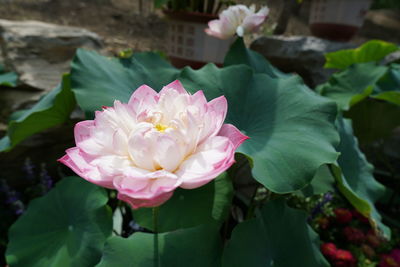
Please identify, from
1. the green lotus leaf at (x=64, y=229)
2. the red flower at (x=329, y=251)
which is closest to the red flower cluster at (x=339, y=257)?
the red flower at (x=329, y=251)

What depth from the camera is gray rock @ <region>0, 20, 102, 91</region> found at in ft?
A: 5.16

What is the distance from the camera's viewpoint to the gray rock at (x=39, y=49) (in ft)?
5.16

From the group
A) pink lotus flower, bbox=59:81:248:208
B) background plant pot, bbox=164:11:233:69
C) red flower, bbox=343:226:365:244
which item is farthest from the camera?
background plant pot, bbox=164:11:233:69

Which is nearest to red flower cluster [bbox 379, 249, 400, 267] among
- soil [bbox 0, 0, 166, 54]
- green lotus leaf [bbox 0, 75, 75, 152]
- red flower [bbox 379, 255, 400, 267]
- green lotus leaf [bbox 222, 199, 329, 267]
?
red flower [bbox 379, 255, 400, 267]

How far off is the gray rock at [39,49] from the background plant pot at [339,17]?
4.90 ft

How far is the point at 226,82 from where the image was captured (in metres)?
0.83

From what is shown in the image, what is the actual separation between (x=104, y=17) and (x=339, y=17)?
243 centimetres

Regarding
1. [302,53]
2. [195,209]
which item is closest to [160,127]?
[195,209]

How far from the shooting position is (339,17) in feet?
6.58

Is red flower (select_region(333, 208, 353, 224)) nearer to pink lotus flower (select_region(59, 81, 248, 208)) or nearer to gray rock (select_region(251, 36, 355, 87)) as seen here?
gray rock (select_region(251, 36, 355, 87))

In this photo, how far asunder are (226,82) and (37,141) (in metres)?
1.05

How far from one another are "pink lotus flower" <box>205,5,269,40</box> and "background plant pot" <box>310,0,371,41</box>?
3.96 feet

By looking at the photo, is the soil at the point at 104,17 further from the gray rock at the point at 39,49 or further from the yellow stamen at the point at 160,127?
the yellow stamen at the point at 160,127

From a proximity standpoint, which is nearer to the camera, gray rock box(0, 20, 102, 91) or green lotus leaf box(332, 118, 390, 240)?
green lotus leaf box(332, 118, 390, 240)
